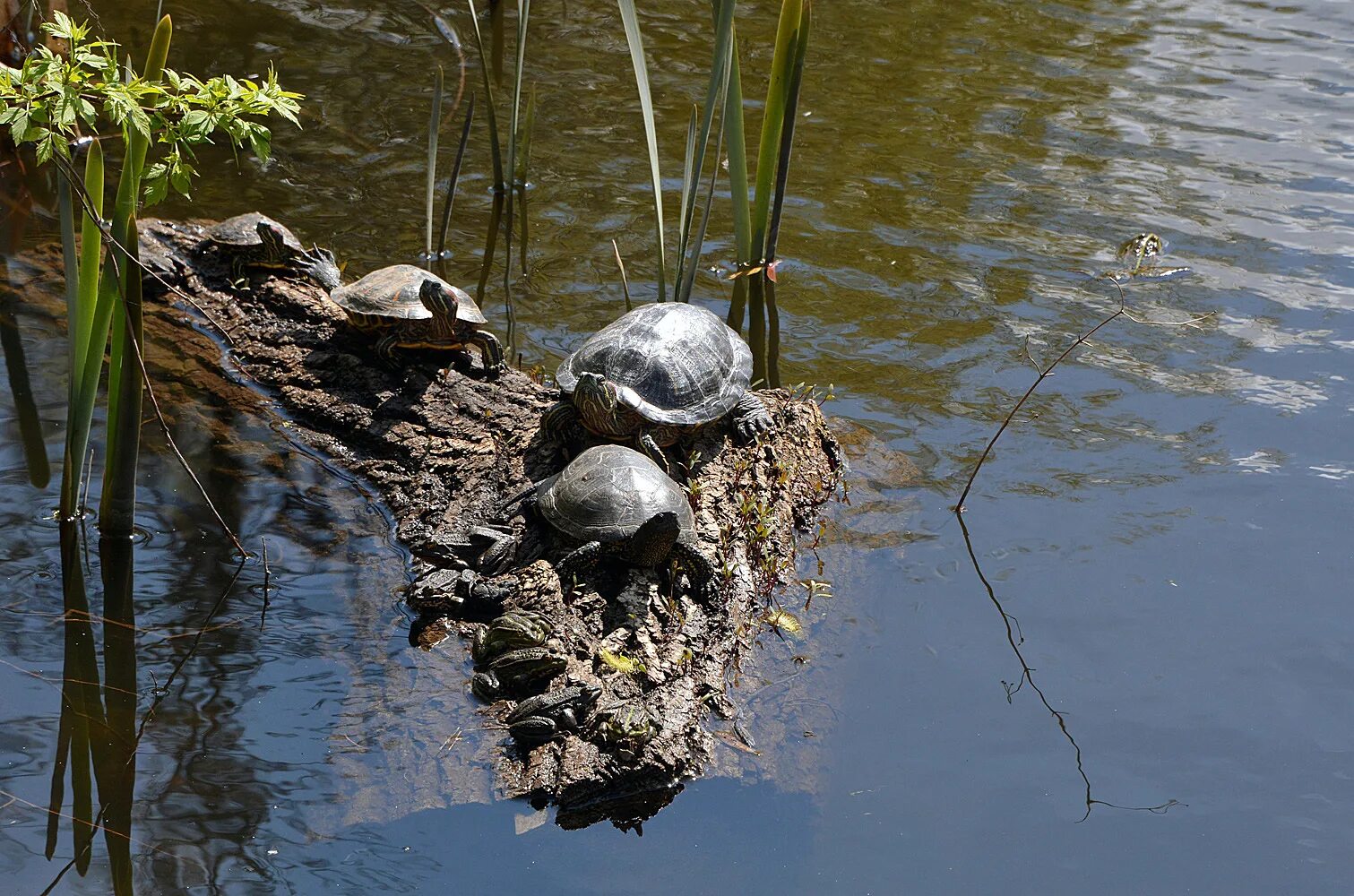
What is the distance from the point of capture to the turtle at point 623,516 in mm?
4188

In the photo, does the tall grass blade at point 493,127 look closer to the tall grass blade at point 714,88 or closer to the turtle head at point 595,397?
the tall grass blade at point 714,88

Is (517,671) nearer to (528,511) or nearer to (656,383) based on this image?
(528,511)

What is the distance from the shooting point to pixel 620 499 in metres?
4.23

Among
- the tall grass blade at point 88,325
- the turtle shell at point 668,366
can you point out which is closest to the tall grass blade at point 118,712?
the tall grass blade at point 88,325

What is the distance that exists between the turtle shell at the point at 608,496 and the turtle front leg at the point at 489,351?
1.25m

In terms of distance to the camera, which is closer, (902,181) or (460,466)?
(460,466)

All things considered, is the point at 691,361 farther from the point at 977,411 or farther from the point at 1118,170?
the point at 1118,170

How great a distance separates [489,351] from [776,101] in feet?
6.64

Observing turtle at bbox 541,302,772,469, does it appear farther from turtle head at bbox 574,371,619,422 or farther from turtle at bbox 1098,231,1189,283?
turtle at bbox 1098,231,1189,283

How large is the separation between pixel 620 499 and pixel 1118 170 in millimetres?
6545

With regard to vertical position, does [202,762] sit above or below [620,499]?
below

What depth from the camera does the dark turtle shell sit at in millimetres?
5293

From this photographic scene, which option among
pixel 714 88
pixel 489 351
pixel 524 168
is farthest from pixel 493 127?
pixel 714 88

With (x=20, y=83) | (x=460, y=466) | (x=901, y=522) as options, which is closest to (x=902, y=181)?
(x=901, y=522)
